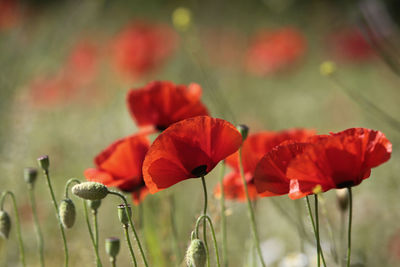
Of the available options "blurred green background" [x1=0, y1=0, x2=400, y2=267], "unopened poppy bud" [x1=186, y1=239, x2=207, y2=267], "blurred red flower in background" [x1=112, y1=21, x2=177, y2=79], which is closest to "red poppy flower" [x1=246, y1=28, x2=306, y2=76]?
"blurred green background" [x1=0, y1=0, x2=400, y2=267]

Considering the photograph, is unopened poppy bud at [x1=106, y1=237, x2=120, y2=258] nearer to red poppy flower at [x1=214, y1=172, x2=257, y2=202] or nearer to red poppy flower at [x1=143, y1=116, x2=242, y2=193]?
red poppy flower at [x1=143, y1=116, x2=242, y2=193]

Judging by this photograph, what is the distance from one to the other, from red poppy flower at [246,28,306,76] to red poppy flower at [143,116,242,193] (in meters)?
2.73

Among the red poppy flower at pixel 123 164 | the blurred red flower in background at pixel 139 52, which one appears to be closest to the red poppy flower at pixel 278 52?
the blurred red flower in background at pixel 139 52

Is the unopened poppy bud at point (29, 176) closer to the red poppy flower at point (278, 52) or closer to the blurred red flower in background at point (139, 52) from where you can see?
the blurred red flower in background at point (139, 52)

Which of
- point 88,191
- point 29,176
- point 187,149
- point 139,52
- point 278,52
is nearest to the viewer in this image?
point 88,191

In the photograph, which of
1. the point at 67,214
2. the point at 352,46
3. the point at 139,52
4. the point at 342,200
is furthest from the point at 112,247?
the point at 352,46

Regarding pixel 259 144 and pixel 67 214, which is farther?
pixel 259 144

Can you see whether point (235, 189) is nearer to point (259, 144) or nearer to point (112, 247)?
point (259, 144)

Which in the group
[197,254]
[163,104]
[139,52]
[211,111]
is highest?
[139,52]

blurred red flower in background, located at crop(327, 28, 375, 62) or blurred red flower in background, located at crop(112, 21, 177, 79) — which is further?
blurred red flower in background, located at crop(327, 28, 375, 62)

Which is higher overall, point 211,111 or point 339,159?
point 211,111

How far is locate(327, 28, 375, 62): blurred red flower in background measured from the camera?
11.3 ft

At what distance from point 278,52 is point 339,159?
281 cm

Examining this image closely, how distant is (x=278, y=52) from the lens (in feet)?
11.3
